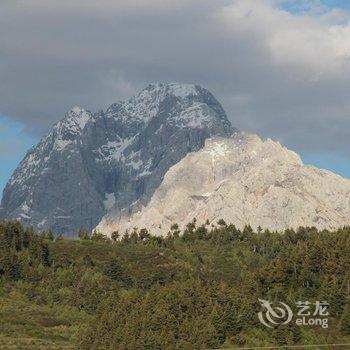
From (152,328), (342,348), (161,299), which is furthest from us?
(161,299)

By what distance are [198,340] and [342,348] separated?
28635 millimetres

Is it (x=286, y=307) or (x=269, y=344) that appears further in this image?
(x=286, y=307)

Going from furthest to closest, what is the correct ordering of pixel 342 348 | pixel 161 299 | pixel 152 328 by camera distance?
1. pixel 161 299
2. pixel 152 328
3. pixel 342 348

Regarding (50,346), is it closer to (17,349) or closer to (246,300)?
(17,349)

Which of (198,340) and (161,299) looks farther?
(161,299)

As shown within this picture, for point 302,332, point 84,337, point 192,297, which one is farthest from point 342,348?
point 84,337

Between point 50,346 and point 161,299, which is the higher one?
point 161,299

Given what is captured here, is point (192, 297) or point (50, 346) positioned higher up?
point (192, 297)

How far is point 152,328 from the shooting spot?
18538 cm

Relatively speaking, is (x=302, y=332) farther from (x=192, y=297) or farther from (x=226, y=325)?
(x=192, y=297)

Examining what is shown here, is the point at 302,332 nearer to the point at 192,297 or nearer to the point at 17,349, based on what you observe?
the point at 192,297

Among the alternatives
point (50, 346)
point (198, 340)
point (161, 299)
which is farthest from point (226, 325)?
point (50, 346)

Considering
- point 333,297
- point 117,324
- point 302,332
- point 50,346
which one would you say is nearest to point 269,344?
point 302,332

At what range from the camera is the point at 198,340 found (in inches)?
6964
